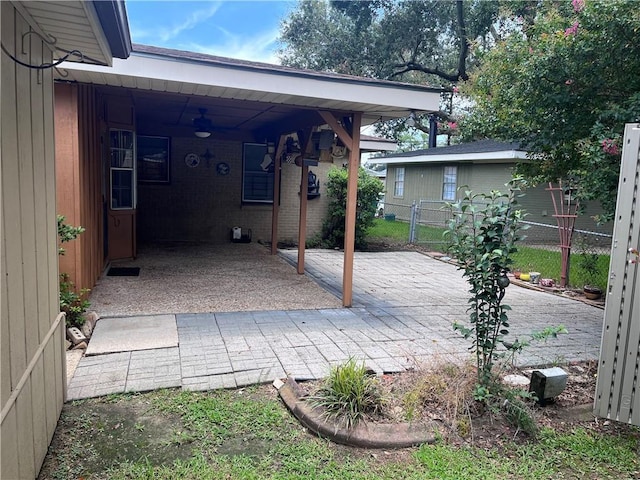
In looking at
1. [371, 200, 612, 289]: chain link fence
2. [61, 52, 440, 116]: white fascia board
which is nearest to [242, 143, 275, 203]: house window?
[371, 200, 612, 289]: chain link fence

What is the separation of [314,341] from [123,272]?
404cm

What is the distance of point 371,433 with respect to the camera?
110 inches

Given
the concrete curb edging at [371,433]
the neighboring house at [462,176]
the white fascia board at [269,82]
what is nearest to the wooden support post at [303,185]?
the white fascia board at [269,82]

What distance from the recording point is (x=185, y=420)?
288cm

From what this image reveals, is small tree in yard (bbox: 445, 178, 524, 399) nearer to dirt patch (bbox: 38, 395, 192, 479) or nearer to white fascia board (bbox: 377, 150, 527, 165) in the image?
dirt patch (bbox: 38, 395, 192, 479)

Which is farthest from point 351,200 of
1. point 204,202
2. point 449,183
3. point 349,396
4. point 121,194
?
point 449,183

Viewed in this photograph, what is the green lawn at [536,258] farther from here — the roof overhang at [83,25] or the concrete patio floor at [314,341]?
the roof overhang at [83,25]

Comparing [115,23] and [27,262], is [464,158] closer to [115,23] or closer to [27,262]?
[115,23]

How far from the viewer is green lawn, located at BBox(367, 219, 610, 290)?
8.17 metres

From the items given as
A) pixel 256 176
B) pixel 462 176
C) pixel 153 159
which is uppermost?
pixel 462 176

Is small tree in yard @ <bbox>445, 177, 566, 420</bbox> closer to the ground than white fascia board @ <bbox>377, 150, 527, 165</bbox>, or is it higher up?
closer to the ground

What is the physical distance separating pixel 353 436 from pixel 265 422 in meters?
0.57

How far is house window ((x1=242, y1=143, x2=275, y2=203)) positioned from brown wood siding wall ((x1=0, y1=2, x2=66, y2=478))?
319 inches

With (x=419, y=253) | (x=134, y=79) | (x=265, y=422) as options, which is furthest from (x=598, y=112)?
(x=419, y=253)
